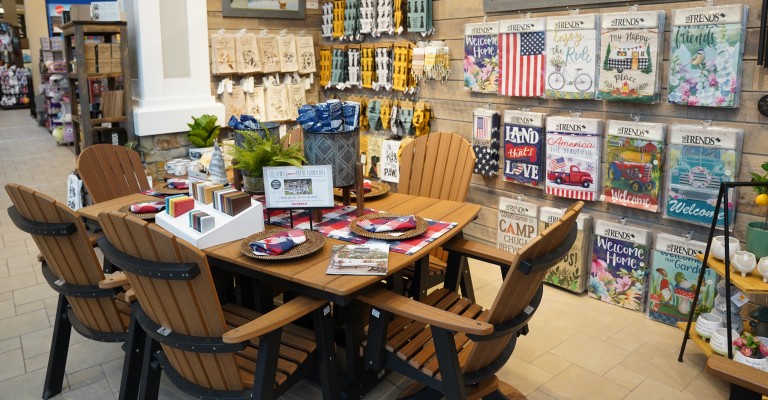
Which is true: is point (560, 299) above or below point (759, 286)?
below

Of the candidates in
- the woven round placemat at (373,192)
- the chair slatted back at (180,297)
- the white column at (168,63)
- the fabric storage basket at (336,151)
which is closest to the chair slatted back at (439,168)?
the woven round placemat at (373,192)

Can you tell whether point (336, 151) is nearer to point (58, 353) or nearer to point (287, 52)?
point (58, 353)

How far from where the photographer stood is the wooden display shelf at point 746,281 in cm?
269

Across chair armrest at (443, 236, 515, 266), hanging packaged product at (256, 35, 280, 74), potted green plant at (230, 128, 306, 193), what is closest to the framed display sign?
potted green plant at (230, 128, 306, 193)

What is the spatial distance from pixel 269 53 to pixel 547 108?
238 cm

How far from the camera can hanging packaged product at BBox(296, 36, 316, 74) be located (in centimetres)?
535

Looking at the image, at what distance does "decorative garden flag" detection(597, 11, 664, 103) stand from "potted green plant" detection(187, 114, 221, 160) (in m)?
2.80

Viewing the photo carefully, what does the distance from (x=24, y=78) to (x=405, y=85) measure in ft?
52.3

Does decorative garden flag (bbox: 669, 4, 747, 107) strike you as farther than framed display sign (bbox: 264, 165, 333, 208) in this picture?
Yes

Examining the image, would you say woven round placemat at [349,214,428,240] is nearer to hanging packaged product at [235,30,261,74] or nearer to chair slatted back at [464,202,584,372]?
chair slatted back at [464,202,584,372]

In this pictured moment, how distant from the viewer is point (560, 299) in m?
3.88

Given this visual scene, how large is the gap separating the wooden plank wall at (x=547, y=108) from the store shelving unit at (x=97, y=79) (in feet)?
2.47

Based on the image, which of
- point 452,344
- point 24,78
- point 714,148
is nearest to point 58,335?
point 452,344

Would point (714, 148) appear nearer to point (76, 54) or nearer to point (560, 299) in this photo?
point (560, 299)
